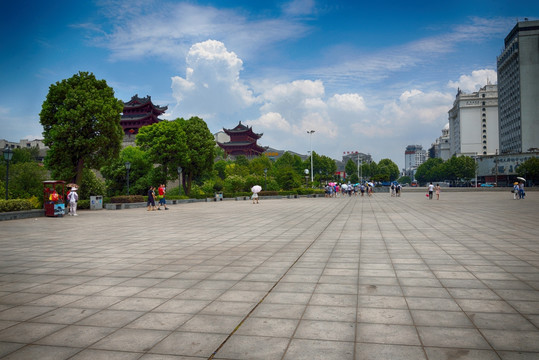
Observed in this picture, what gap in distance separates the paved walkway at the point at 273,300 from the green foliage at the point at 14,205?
391 inches

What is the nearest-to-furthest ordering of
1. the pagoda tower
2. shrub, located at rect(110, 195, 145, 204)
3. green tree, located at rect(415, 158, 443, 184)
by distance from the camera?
Answer: shrub, located at rect(110, 195, 145, 204), the pagoda tower, green tree, located at rect(415, 158, 443, 184)

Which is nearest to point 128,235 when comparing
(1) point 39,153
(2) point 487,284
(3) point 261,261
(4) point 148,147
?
(3) point 261,261

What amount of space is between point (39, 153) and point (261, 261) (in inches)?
3703

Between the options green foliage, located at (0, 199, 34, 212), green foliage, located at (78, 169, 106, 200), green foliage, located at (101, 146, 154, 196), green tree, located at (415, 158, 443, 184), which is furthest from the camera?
green tree, located at (415, 158, 443, 184)

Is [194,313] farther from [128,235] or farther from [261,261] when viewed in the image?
[128,235]

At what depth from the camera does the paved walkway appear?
330 cm

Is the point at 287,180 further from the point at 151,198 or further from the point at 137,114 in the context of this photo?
the point at 137,114

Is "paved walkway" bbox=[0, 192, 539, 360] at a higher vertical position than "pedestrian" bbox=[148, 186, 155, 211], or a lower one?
lower

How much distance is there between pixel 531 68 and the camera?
88.4 meters

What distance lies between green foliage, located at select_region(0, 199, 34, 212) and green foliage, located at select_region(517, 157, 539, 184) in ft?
258

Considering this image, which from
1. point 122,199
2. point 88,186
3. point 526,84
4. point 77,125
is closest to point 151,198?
point 122,199

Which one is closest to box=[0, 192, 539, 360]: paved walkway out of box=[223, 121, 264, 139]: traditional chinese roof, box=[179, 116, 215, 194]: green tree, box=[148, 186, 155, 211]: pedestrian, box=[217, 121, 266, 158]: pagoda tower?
box=[148, 186, 155, 211]: pedestrian

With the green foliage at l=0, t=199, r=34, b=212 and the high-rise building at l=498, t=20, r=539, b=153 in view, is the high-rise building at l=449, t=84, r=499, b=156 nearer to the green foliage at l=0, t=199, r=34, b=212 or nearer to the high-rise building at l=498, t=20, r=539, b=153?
the high-rise building at l=498, t=20, r=539, b=153

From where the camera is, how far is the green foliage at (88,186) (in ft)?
96.2
